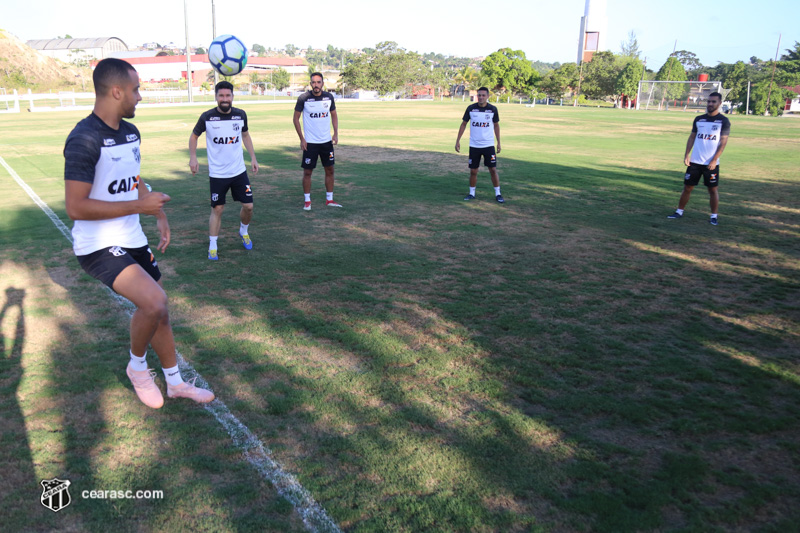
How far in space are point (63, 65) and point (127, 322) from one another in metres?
118

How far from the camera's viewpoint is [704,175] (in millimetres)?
9664

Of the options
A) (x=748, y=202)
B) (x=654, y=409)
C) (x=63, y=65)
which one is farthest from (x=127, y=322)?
(x=63, y=65)

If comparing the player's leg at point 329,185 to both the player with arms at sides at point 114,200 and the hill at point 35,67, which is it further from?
the hill at point 35,67

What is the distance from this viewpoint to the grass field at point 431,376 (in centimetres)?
298

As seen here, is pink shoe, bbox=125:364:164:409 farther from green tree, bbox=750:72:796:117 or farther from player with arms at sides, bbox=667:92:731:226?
green tree, bbox=750:72:796:117

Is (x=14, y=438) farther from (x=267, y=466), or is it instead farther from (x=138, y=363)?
(x=267, y=466)

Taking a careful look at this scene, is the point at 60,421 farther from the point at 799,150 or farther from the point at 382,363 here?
the point at 799,150

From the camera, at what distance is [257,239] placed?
8273 millimetres

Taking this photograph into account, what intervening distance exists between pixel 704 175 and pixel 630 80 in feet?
248

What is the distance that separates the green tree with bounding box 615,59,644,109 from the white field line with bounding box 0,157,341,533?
82092 mm

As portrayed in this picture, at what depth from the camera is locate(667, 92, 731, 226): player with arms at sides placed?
9289 millimetres

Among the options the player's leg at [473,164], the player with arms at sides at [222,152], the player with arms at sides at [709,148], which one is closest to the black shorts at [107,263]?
the player with arms at sides at [222,152]

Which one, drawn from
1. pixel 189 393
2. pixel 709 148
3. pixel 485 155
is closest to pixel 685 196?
pixel 709 148

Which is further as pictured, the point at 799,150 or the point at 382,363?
the point at 799,150
